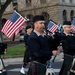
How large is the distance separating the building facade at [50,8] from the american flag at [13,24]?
126ft

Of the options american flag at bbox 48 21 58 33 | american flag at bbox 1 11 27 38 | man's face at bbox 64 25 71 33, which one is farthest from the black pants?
american flag at bbox 48 21 58 33

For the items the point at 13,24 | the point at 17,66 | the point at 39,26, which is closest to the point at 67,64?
the point at 39,26

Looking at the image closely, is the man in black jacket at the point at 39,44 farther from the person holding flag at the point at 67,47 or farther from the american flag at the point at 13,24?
the american flag at the point at 13,24

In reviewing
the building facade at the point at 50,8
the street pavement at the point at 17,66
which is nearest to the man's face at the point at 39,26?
the street pavement at the point at 17,66

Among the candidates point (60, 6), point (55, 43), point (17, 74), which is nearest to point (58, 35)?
point (55, 43)

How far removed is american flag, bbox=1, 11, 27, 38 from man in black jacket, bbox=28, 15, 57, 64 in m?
4.63

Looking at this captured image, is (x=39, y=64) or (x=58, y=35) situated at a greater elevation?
(x=58, y=35)

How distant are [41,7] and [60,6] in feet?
9.30

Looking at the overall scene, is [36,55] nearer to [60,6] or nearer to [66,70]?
[66,70]

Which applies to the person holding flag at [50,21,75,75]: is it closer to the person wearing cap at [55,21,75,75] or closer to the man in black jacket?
the person wearing cap at [55,21,75,75]

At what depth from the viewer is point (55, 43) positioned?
7141mm

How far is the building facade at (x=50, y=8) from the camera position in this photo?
52.1 metres

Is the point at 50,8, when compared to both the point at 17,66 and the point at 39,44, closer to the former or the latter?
the point at 17,66

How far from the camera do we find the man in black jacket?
22.2 ft
